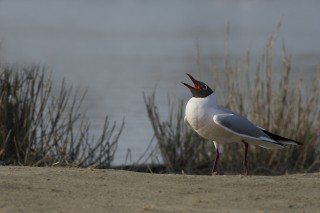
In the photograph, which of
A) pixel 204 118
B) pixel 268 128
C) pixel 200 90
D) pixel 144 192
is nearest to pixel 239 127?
pixel 204 118

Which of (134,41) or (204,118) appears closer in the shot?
(204,118)

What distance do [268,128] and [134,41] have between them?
57.3 ft

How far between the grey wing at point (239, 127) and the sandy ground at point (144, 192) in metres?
0.99

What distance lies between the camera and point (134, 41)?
2862 cm

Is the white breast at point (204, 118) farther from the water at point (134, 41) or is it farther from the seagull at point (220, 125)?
the water at point (134, 41)

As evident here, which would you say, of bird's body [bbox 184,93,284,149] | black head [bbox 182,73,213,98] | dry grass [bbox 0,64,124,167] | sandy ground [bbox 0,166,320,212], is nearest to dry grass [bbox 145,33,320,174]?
dry grass [bbox 0,64,124,167]

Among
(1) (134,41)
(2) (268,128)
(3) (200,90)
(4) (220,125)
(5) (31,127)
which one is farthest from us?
(1) (134,41)

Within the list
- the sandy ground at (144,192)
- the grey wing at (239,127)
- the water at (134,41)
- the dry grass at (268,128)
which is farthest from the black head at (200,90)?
the water at (134,41)

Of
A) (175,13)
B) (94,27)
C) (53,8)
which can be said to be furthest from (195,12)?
(94,27)

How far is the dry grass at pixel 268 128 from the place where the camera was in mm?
11219

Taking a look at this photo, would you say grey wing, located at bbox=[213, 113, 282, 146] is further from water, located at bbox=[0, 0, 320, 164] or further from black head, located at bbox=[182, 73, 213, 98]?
water, located at bbox=[0, 0, 320, 164]

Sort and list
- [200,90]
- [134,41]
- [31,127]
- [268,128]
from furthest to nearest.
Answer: [134,41] → [268,128] → [31,127] → [200,90]

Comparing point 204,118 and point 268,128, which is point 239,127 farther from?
point 268,128

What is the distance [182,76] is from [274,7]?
25268mm
